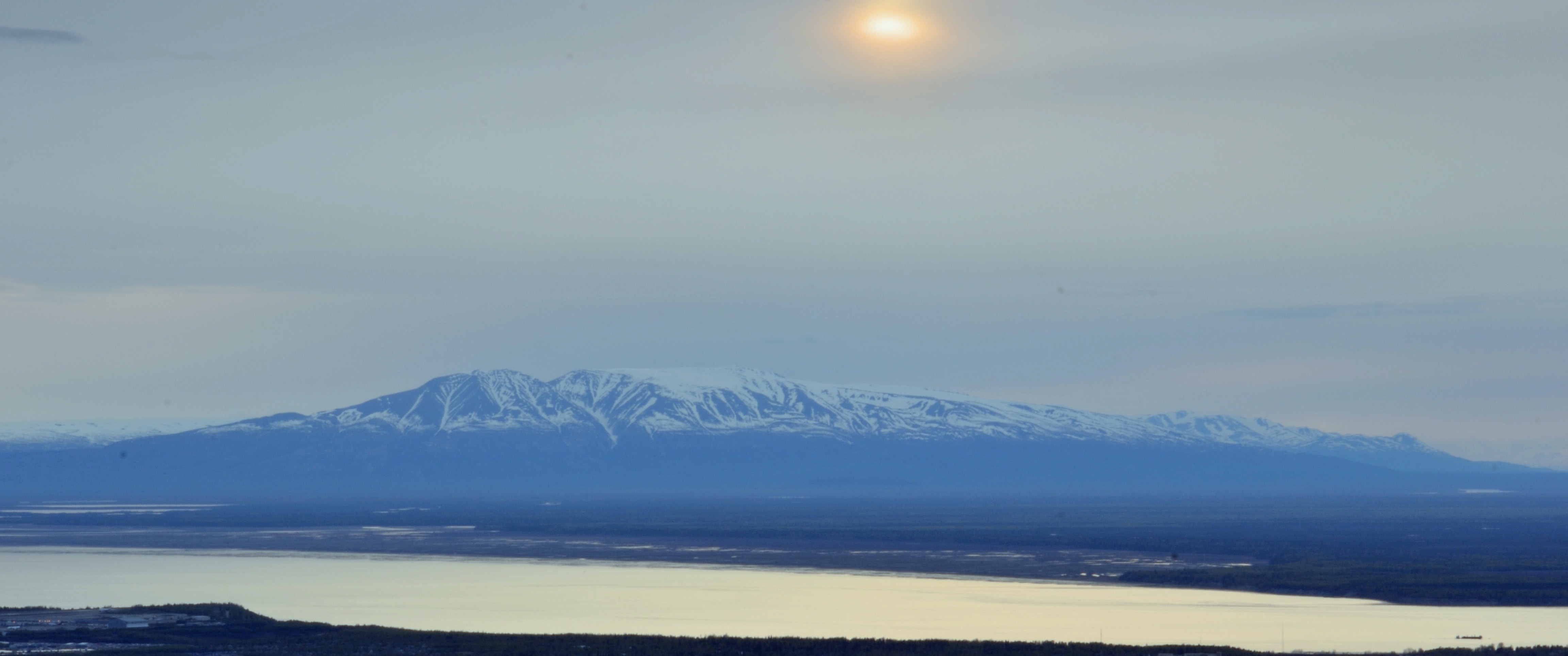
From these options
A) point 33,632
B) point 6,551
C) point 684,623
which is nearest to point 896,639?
point 684,623

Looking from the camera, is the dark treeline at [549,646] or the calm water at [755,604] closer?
the dark treeline at [549,646]

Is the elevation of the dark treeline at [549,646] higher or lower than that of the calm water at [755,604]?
lower

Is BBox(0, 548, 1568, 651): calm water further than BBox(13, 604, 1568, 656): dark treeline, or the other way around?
BBox(0, 548, 1568, 651): calm water

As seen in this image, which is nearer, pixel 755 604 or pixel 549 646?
pixel 549 646

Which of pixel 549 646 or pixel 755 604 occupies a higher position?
pixel 755 604
